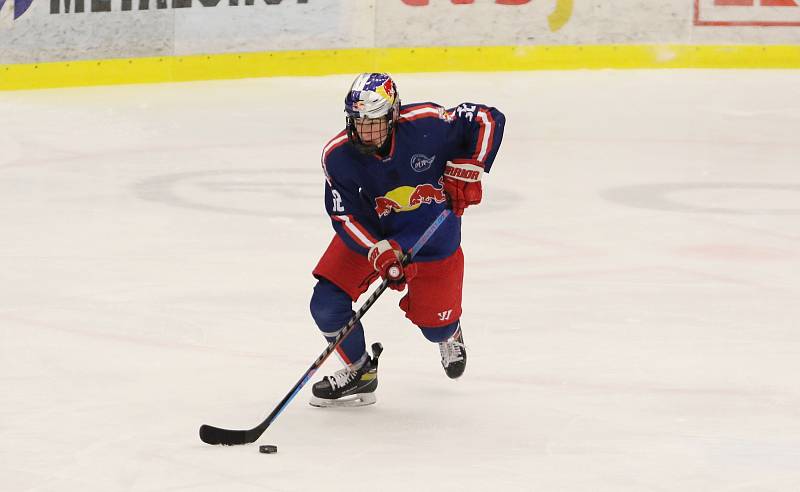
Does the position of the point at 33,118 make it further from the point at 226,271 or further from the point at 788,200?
the point at 788,200

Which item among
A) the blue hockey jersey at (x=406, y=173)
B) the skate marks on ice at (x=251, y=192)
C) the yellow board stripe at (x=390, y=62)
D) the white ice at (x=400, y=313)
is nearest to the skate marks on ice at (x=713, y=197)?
the white ice at (x=400, y=313)

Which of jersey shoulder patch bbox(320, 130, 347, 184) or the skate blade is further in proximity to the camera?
the skate blade

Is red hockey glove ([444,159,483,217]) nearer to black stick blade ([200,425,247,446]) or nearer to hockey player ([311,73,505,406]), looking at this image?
hockey player ([311,73,505,406])

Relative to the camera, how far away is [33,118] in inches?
346

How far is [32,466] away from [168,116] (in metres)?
5.81

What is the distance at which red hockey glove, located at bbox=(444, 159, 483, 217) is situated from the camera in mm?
3910

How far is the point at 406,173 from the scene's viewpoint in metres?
3.90

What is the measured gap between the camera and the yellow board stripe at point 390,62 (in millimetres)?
9789

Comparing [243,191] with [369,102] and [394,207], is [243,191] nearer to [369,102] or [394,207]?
[394,207]

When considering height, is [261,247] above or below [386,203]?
below

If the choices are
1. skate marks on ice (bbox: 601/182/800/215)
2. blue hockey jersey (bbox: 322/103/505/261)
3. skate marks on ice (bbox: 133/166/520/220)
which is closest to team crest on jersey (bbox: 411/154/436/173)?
blue hockey jersey (bbox: 322/103/505/261)

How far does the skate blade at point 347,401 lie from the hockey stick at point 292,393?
16 centimetres

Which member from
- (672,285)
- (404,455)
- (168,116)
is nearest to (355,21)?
(168,116)

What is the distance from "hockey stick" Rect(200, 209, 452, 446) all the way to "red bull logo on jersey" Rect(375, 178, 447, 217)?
55 millimetres
